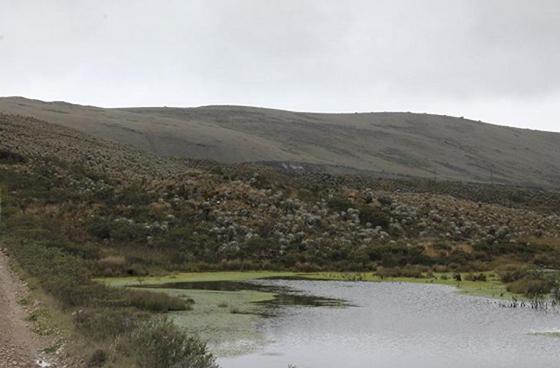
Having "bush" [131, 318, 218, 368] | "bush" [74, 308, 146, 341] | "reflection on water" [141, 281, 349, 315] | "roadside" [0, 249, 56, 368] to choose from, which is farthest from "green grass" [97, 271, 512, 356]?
"roadside" [0, 249, 56, 368]

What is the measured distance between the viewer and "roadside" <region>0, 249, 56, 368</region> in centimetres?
1357

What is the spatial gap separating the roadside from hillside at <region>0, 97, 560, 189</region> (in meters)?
66.3

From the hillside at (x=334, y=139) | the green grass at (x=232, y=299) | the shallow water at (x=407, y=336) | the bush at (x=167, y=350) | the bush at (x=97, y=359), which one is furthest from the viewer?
the hillside at (x=334, y=139)

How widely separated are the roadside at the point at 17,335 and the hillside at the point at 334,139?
2609 inches

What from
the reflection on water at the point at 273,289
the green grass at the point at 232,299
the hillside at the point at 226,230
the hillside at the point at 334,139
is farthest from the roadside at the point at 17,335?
the hillside at the point at 334,139

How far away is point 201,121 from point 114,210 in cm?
8336

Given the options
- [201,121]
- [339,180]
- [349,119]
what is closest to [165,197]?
[339,180]

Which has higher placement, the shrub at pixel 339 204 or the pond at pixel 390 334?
the shrub at pixel 339 204

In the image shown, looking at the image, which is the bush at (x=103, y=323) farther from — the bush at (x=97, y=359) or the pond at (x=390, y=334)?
the pond at (x=390, y=334)

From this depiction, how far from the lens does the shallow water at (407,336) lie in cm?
1539

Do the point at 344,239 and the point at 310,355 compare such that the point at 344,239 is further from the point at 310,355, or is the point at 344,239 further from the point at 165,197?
the point at 310,355

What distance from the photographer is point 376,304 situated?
78.0 feet

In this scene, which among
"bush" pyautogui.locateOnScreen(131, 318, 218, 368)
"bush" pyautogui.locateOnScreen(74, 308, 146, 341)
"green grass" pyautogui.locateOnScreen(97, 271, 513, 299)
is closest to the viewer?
"bush" pyautogui.locateOnScreen(131, 318, 218, 368)

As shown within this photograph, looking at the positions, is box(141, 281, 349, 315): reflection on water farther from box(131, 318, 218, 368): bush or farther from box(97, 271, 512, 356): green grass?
box(131, 318, 218, 368): bush
